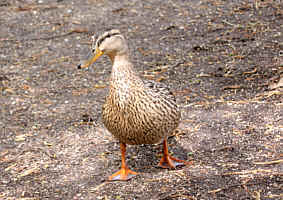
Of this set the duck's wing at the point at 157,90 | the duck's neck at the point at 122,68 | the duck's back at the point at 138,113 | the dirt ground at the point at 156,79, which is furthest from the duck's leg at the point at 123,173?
the duck's neck at the point at 122,68

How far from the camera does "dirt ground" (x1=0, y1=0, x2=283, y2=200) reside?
4344 millimetres

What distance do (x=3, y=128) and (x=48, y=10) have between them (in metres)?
4.54

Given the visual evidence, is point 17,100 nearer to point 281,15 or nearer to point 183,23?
point 183,23

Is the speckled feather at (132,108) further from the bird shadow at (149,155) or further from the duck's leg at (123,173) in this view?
the bird shadow at (149,155)

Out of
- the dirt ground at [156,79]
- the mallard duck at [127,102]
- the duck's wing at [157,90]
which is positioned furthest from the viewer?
the dirt ground at [156,79]

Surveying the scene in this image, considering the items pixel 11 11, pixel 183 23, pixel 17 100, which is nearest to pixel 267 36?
pixel 183 23

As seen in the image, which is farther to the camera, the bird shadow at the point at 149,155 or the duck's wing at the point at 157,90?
the bird shadow at the point at 149,155

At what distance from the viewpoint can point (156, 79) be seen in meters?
6.69

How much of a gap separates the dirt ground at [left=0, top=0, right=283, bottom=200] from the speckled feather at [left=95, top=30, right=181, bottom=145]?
1.24 feet

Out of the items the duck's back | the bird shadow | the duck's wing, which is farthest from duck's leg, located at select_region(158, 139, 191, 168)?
the duck's wing

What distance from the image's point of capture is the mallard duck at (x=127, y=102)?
4066 millimetres

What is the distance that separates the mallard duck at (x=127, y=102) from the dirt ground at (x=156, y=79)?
7.7 inches

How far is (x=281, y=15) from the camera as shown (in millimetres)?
8383

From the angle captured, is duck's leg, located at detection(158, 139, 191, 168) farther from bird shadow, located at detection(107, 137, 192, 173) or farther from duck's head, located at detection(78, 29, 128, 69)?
duck's head, located at detection(78, 29, 128, 69)
